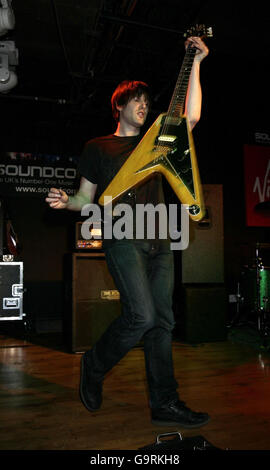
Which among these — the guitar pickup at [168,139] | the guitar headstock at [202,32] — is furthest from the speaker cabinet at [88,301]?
the guitar headstock at [202,32]

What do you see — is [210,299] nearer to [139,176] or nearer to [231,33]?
[139,176]

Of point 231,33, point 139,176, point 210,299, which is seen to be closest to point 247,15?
point 231,33

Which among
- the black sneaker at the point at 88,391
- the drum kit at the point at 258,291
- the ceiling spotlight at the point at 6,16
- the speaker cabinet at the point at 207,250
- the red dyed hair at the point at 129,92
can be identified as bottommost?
the black sneaker at the point at 88,391

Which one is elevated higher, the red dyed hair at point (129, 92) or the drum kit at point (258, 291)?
the red dyed hair at point (129, 92)

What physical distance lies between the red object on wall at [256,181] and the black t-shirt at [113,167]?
3.95 m

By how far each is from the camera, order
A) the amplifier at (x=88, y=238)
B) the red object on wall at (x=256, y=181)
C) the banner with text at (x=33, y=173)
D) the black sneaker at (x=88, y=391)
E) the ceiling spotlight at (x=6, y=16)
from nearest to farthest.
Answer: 1. the black sneaker at (x=88, y=391)
2. the ceiling spotlight at (x=6, y=16)
3. the amplifier at (x=88, y=238)
4. the banner with text at (x=33, y=173)
5. the red object on wall at (x=256, y=181)

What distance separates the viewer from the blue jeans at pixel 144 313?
5.41 ft

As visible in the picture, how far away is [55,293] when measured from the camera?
5414mm

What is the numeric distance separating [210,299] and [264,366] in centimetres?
116

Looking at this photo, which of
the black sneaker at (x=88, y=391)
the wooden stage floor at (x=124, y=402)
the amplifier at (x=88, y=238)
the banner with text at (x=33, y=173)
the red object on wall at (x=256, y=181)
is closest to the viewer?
the wooden stage floor at (x=124, y=402)

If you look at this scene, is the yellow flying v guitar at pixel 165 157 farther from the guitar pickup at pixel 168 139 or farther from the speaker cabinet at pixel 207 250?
the speaker cabinet at pixel 207 250

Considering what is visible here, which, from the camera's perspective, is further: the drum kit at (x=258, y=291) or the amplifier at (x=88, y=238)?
the drum kit at (x=258, y=291)

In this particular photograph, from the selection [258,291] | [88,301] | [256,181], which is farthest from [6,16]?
[256,181]

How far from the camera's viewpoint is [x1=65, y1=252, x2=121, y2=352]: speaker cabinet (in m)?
3.52
